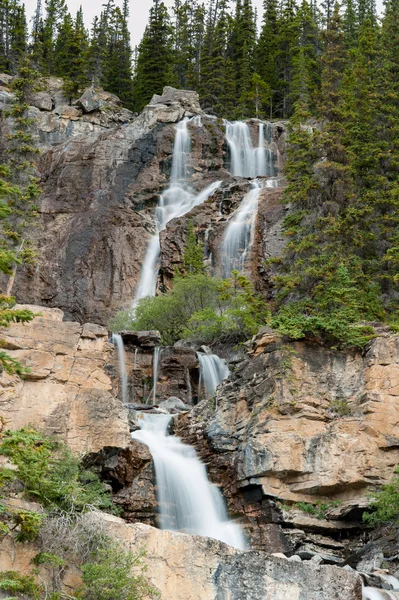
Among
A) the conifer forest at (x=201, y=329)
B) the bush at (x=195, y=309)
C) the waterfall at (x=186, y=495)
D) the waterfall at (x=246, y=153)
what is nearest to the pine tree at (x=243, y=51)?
the conifer forest at (x=201, y=329)

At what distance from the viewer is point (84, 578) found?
16.4 meters

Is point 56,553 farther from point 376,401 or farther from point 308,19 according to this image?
point 308,19

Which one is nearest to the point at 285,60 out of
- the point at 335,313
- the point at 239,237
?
the point at 239,237

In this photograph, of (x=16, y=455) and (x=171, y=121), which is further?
(x=171, y=121)

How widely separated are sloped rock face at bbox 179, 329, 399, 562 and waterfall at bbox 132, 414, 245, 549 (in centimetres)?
50

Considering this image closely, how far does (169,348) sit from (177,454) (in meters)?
9.09

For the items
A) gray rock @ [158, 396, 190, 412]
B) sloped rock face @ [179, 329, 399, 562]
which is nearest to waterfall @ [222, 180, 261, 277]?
gray rock @ [158, 396, 190, 412]

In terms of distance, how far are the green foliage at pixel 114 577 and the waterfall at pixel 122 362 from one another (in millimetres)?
18007

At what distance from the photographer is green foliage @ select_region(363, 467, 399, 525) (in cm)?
2312

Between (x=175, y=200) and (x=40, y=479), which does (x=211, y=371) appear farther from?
(x=175, y=200)

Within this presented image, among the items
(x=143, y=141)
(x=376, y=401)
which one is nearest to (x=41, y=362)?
(x=376, y=401)

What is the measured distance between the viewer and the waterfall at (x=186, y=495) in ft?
80.1

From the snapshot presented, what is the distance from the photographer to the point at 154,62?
69.9 metres

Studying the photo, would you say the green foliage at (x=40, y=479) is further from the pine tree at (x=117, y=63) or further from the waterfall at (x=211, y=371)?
the pine tree at (x=117, y=63)
